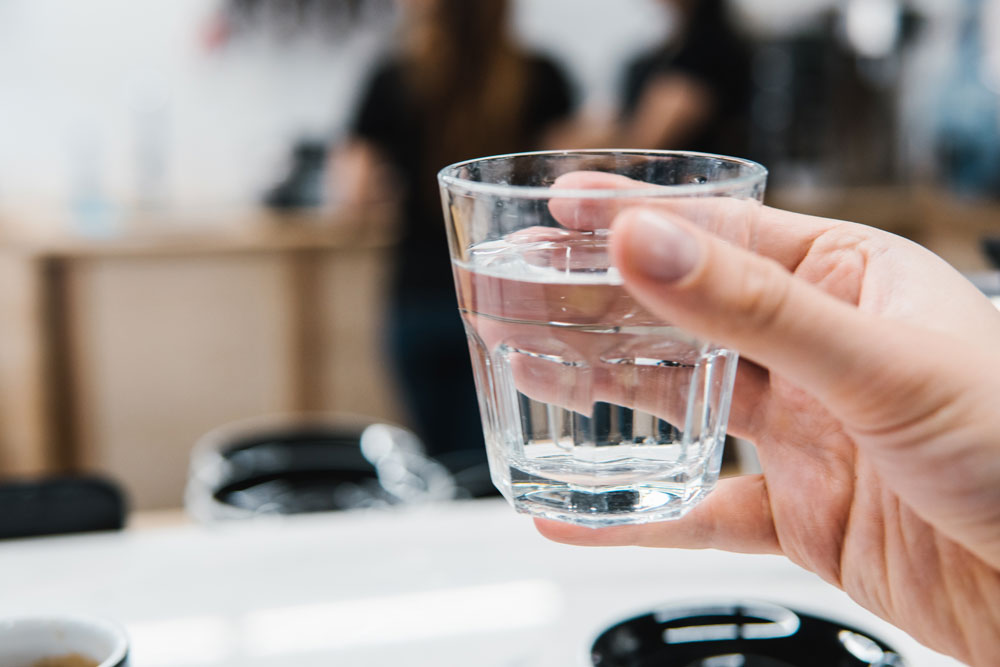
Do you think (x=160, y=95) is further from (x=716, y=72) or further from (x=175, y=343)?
(x=716, y=72)

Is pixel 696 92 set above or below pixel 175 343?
above

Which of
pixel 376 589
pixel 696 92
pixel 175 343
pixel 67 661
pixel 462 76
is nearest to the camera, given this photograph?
pixel 67 661

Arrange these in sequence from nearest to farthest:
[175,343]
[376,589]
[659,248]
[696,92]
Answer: [659,248] < [376,589] < [696,92] < [175,343]

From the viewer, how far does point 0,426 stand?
2.74m

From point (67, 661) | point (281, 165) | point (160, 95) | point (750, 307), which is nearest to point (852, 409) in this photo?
point (750, 307)

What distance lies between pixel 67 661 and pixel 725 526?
446 mm

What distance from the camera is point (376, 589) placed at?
0.92 m

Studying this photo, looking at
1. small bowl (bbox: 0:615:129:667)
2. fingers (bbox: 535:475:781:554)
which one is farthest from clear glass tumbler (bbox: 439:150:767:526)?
small bowl (bbox: 0:615:129:667)

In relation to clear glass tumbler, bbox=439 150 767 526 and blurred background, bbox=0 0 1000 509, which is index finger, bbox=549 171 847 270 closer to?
clear glass tumbler, bbox=439 150 767 526

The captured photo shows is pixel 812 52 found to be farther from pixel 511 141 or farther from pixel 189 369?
pixel 189 369

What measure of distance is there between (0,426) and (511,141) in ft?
5.81

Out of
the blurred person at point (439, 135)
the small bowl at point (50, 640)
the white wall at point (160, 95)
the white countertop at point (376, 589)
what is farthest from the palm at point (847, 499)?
the white wall at point (160, 95)

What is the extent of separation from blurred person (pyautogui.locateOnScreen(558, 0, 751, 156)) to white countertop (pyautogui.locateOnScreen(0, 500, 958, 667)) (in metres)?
1.54

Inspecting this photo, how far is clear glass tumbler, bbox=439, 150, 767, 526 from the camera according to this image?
1.56ft
